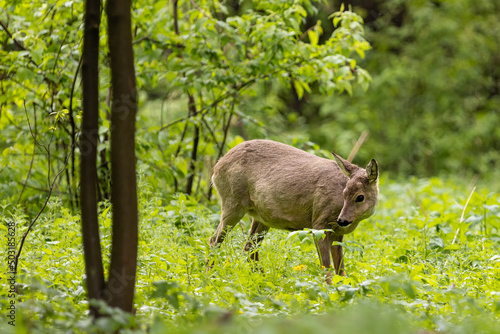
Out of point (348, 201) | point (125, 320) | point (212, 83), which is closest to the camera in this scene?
point (125, 320)

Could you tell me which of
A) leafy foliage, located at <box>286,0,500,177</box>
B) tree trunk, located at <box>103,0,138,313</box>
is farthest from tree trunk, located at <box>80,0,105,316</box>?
leafy foliage, located at <box>286,0,500,177</box>

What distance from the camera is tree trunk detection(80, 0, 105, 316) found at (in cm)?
342

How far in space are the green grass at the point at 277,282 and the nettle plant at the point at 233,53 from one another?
4.54 ft

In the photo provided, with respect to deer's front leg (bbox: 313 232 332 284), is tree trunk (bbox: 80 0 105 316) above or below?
above

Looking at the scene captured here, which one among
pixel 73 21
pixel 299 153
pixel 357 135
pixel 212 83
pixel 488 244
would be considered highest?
pixel 73 21

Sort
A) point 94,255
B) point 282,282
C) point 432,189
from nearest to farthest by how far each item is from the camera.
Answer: point 94,255, point 282,282, point 432,189

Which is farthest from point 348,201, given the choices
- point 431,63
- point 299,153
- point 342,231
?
point 431,63

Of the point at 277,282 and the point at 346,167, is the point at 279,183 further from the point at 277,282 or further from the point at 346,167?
the point at 277,282

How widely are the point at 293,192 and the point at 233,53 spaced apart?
9.59 ft

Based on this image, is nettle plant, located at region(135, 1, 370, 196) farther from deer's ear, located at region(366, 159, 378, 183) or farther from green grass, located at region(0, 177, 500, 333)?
deer's ear, located at region(366, 159, 378, 183)

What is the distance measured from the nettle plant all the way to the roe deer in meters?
1.38

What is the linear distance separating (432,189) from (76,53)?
7019mm

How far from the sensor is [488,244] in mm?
6266

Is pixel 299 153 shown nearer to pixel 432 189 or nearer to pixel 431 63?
pixel 432 189
